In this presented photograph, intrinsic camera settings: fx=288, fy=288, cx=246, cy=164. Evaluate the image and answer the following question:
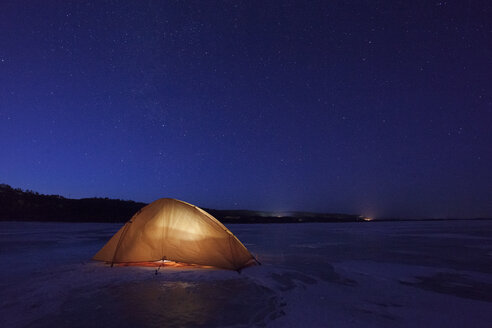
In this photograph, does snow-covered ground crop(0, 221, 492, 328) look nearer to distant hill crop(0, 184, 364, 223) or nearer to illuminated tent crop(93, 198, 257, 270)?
illuminated tent crop(93, 198, 257, 270)

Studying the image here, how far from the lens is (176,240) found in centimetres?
802

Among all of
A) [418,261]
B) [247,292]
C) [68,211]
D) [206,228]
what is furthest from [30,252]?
[68,211]

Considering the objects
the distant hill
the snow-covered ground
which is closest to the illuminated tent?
the snow-covered ground

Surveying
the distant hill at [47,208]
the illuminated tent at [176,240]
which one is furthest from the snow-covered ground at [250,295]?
the distant hill at [47,208]

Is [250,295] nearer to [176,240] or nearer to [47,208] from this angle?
[176,240]

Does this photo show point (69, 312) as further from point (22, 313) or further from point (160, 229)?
point (160, 229)

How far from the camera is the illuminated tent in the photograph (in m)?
7.77

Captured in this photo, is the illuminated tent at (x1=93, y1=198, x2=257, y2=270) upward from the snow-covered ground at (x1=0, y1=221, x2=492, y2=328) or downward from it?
upward

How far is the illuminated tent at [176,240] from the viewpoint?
306 inches

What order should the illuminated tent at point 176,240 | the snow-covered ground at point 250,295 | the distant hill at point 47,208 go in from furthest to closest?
the distant hill at point 47,208 → the illuminated tent at point 176,240 → the snow-covered ground at point 250,295

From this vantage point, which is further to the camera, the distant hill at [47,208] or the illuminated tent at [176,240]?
the distant hill at [47,208]

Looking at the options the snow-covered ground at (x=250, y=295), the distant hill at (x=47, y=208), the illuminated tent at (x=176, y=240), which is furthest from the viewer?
the distant hill at (x=47, y=208)

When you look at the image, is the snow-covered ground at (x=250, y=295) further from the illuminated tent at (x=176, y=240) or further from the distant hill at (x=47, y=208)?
the distant hill at (x=47, y=208)

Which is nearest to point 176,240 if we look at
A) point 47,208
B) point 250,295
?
point 250,295
